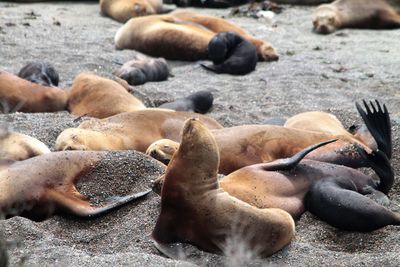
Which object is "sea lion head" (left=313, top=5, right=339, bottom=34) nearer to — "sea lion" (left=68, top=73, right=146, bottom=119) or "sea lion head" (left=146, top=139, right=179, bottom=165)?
"sea lion" (left=68, top=73, right=146, bottom=119)

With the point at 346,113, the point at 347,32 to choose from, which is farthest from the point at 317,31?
the point at 346,113

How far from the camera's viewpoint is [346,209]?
4176mm

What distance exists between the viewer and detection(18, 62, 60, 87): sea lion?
7188mm

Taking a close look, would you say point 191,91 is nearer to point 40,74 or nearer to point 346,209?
point 40,74

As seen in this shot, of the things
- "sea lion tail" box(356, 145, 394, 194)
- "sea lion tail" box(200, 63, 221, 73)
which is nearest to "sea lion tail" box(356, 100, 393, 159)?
"sea lion tail" box(356, 145, 394, 194)

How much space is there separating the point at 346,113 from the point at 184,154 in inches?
122

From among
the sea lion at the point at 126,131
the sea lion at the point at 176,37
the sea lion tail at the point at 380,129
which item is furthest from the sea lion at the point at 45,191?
the sea lion at the point at 176,37

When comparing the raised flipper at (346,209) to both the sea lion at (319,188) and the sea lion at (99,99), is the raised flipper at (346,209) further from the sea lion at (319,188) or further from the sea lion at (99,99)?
the sea lion at (99,99)

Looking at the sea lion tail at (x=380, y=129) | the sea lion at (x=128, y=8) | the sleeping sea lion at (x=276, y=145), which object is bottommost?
the sea lion at (x=128, y=8)

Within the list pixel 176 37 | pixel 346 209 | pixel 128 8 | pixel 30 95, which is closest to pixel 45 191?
pixel 346 209

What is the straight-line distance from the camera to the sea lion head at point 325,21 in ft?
34.8

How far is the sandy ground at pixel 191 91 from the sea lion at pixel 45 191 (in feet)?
0.20

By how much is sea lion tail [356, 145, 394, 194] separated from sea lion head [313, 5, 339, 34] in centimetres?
621

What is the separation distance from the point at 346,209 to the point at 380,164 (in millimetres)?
523
